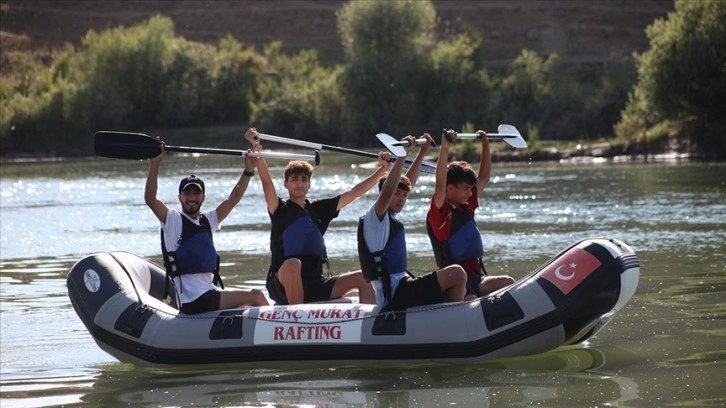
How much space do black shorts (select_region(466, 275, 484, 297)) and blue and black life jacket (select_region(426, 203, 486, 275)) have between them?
1.6 inches

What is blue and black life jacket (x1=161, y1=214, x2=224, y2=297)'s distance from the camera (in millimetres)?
8664

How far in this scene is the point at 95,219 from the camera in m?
22.0

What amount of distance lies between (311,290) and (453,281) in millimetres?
1046

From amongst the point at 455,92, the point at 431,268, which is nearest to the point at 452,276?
the point at 431,268

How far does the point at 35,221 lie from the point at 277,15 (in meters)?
61.8

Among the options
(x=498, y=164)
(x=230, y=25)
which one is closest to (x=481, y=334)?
(x=498, y=164)

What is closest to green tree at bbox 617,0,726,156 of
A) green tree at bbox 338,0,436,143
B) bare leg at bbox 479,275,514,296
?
green tree at bbox 338,0,436,143

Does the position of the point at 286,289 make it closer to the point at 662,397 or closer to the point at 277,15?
the point at 662,397

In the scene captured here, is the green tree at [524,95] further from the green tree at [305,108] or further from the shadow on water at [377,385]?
the shadow on water at [377,385]

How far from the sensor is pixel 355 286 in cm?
902

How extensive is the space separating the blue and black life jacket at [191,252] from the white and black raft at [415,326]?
295 mm

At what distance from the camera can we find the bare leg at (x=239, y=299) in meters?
8.85

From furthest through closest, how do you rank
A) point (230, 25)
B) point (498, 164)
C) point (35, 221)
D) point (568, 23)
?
point (230, 25) < point (568, 23) < point (498, 164) < point (35, 221)

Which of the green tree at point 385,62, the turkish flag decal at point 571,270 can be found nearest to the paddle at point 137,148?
the turkish flag decal at point 571,270
